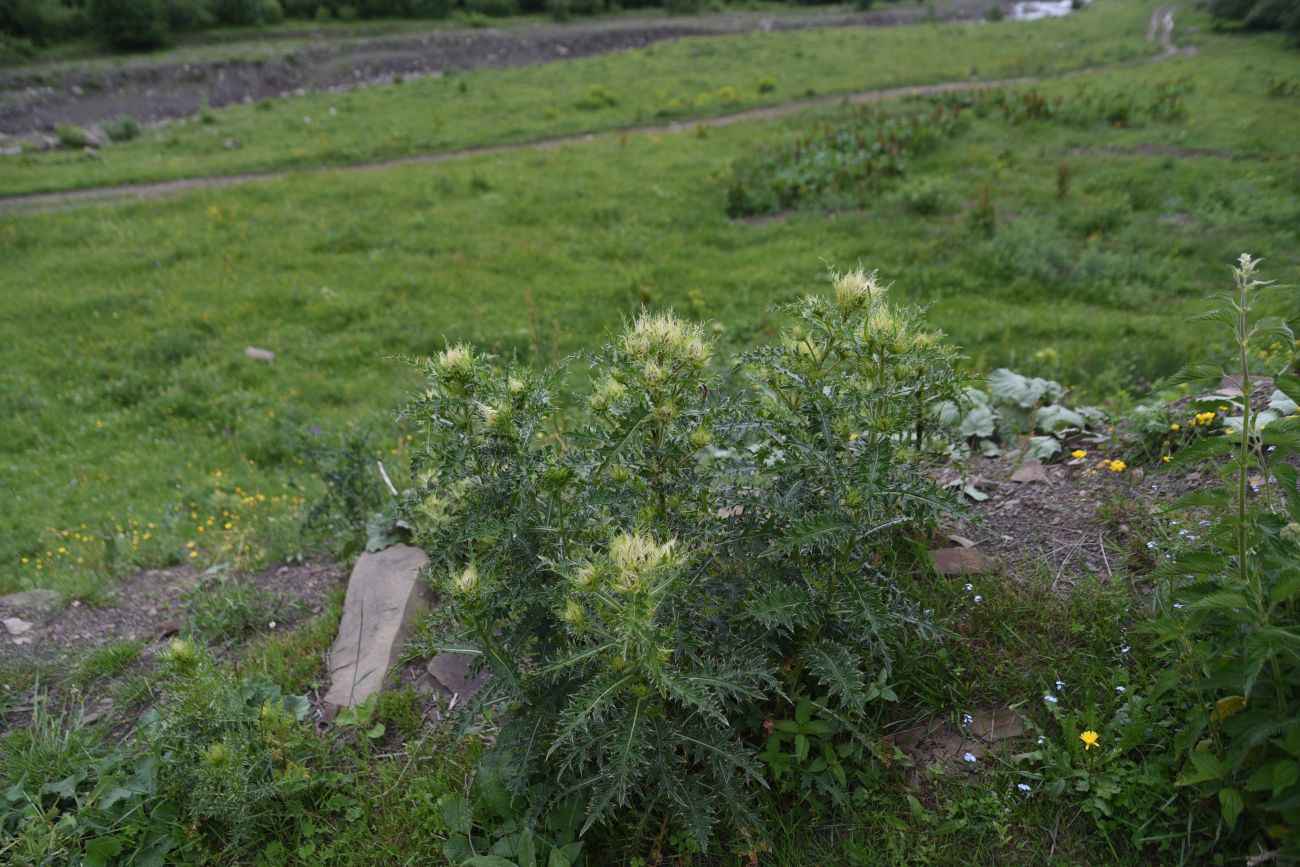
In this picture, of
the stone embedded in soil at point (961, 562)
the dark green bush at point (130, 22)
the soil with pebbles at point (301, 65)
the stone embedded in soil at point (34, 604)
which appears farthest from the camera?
the dark green bush at point (130, 22)

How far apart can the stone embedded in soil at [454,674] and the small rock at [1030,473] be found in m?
2.89

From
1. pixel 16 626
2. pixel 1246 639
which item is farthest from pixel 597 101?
pixel 1246 639

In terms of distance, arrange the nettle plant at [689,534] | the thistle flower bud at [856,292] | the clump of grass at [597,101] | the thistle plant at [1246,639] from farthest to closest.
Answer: the clump of grass at [597,101] → the thistle flower bud at [856,292] → the nettle plant at [689,534] → the thistle plant at [1246,639]

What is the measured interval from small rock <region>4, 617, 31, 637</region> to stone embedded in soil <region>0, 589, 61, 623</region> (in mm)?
58

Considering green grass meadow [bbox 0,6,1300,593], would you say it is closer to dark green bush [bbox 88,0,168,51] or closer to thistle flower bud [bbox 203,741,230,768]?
thistle flower bud [bbox 203,741,230,768]

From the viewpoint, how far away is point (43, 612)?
480cm

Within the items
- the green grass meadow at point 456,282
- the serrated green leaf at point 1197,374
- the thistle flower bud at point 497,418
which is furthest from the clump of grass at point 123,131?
the serrated green leaf at point 1197,374

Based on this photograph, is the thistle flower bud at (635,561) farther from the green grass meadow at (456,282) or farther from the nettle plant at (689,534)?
the green grass meadow at (456,282)

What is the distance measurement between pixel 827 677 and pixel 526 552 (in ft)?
3.40

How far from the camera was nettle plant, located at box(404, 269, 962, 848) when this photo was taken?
2232 mm

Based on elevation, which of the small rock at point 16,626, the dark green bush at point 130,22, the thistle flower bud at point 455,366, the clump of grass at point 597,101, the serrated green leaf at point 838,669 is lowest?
the small rock at point 16,626

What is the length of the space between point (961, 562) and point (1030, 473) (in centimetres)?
103

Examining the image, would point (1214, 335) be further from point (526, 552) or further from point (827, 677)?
point (526, 552)

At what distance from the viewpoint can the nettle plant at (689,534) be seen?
2.23 metres
